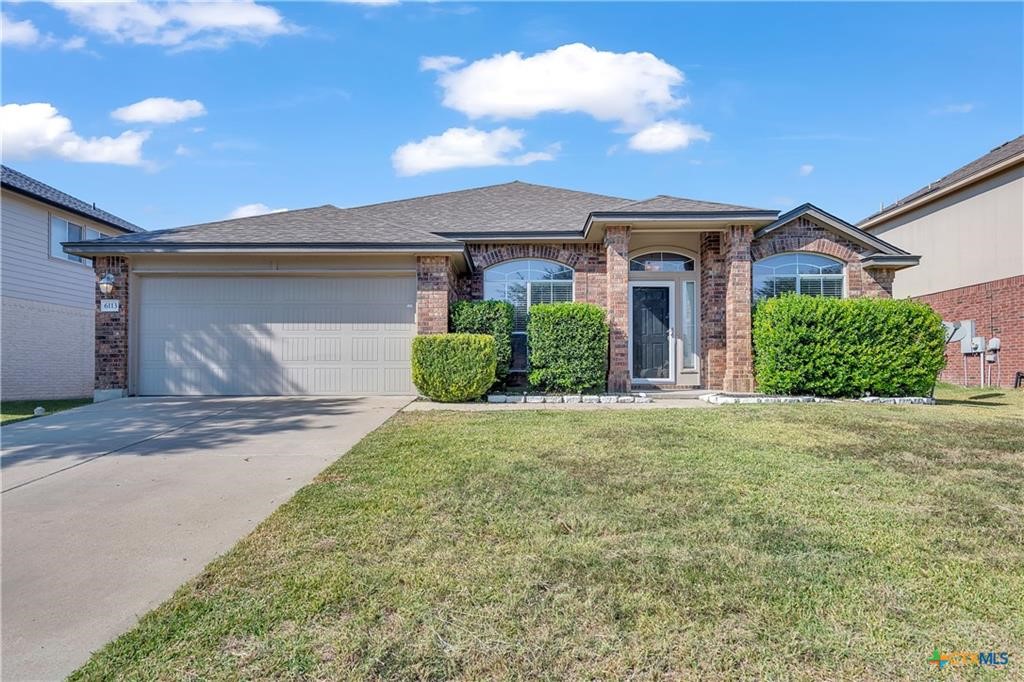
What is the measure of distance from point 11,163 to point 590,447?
18.7 metres

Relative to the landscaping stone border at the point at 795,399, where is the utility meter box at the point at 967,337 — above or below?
above

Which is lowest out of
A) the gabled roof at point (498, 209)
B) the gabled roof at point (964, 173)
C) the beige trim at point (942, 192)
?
the gabled roof at point (498, 209)

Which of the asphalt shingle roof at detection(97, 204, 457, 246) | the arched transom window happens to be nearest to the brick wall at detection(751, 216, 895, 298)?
the arched transom window

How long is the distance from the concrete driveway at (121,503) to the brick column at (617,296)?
4.49 metres

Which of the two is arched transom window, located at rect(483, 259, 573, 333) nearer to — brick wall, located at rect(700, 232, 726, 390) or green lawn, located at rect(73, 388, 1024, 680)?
brick wall, located at rect(700, 232, 726, 390)

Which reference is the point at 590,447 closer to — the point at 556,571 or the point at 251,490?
the point at 556,571

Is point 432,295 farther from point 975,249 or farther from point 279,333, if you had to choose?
point 975,249

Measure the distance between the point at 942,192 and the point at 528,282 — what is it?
13348 millimetres

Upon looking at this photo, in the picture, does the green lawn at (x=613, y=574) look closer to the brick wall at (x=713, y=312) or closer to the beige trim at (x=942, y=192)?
the brick wall at (x=713, y=312)

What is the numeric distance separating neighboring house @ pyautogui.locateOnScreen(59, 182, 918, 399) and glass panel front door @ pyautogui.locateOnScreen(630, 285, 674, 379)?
0.39 metres

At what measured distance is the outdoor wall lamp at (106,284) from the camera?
1023 centimetres

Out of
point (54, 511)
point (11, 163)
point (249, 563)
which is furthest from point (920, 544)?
point (11, 163)

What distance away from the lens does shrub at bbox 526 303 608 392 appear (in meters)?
9.75
